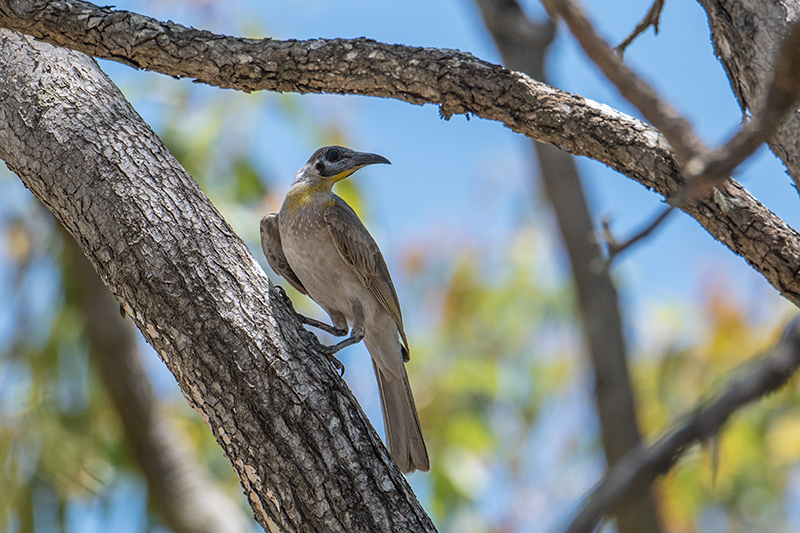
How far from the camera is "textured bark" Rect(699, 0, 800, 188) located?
8.57 ft

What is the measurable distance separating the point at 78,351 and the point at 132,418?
1.17 m

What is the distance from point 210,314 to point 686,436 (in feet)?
6.64

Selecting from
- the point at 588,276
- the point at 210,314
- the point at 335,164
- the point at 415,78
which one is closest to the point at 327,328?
the point at 335,164

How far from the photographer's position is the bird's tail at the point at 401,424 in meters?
3.98

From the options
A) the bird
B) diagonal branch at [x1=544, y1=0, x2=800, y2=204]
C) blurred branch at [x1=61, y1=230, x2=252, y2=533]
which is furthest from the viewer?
blurred branch at [x1=61, y1=230, x2=252, y2=533]

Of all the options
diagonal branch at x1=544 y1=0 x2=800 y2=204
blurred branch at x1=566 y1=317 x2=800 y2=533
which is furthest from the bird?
blurred branch at x1=566 y1=317 x2=800 y2=533

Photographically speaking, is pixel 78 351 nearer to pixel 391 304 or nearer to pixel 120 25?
pixel 391 304

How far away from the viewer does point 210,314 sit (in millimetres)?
2773

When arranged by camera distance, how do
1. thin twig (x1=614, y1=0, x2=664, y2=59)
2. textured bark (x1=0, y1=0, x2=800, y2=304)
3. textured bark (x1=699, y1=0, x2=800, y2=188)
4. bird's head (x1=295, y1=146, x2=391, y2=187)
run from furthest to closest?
bird's head (x1=295, y1=146, x2=391, y2=187) → thin twig (x1=614, y1=0, x2=664, y2=59) → textured bark (x1=0, y1=0, x2=800, y2=304) → textured bark (x1=699, y1=0, x2=800, y2=188)

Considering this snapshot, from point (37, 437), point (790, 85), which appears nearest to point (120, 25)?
point (790, 85)

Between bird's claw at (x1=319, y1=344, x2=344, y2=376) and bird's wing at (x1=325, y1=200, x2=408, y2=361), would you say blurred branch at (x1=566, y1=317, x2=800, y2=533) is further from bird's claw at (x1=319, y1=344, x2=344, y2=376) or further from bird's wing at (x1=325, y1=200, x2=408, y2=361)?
bird's wing at (x1=325, y1=200, x2=408, y2=361)

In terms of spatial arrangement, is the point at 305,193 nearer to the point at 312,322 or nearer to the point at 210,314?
the point at 312,322

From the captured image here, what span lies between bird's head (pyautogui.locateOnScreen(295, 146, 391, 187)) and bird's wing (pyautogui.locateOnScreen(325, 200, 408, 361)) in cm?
49

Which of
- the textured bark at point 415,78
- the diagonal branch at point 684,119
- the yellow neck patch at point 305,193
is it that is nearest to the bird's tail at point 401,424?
the yellow neck patch at point 305,193
